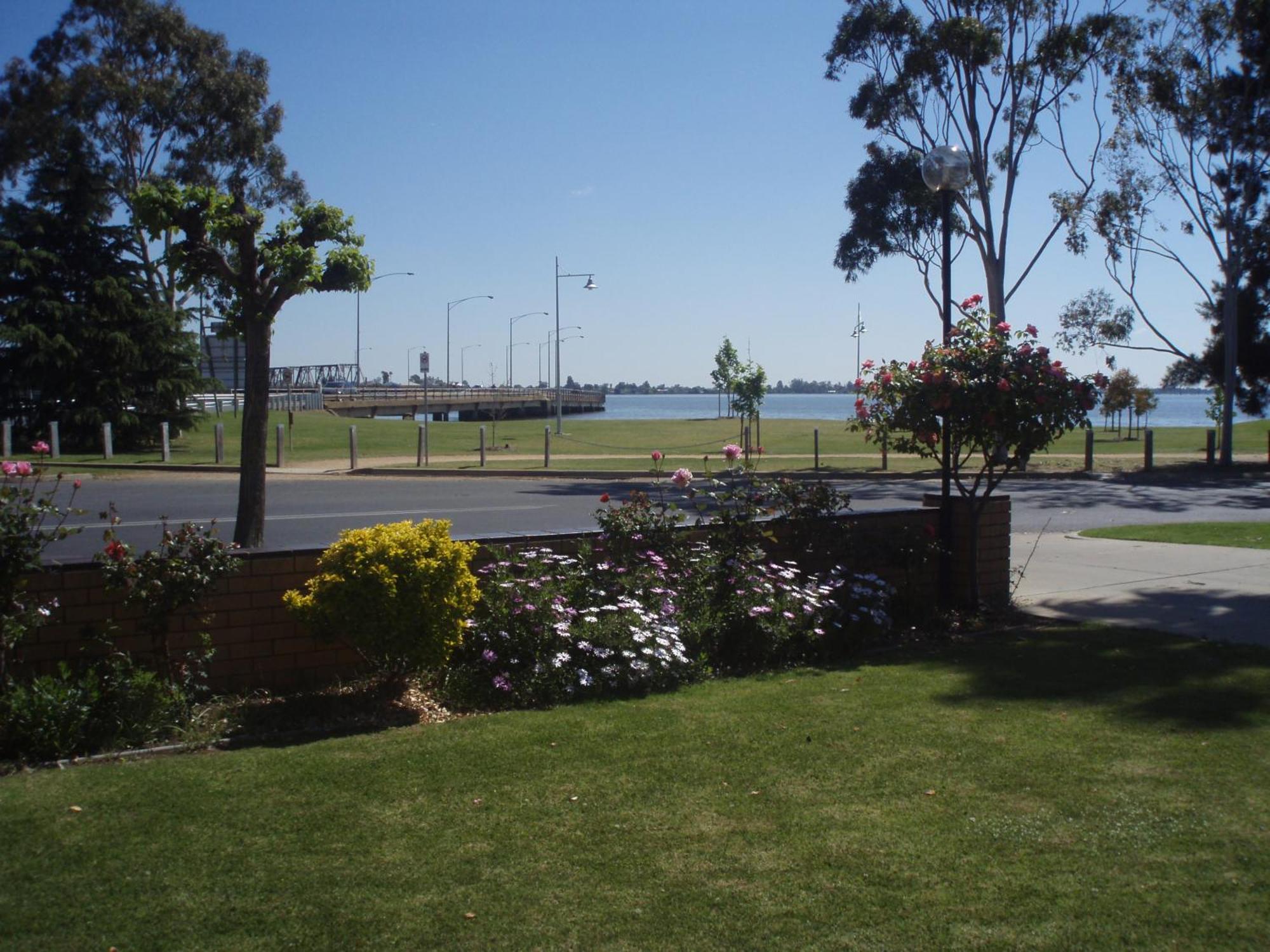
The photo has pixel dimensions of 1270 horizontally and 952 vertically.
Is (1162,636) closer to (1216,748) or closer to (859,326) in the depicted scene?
(1216,748)

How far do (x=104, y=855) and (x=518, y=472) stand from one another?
77.2ft

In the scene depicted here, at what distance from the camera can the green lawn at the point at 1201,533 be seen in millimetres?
14211

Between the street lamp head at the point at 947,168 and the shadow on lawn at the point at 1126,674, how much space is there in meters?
3.88

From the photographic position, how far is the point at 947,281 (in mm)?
9719

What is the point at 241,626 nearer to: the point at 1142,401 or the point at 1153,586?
the point at 1153,586

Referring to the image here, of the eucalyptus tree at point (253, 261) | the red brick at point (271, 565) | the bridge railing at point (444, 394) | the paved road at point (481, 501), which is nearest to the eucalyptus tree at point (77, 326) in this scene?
the paved road at point (481, 501)

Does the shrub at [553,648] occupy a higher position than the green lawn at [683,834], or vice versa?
the shrub at [553,648]

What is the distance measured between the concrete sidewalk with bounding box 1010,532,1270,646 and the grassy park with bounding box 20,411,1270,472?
37.7 ft

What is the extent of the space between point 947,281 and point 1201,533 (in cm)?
791

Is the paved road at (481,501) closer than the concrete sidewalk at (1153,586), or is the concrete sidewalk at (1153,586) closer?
the concrete sidewalk at (1153,586)

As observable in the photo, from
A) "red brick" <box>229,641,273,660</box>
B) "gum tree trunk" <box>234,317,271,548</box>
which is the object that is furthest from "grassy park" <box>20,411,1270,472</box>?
"red brick" <box>229,641,273,660</box>

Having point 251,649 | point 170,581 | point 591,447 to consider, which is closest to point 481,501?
point 251,649

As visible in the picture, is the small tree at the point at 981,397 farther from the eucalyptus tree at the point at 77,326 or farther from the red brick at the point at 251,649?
the eucalyptus tree at the point at 77,326

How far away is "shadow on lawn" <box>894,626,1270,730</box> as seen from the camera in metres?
6.21
